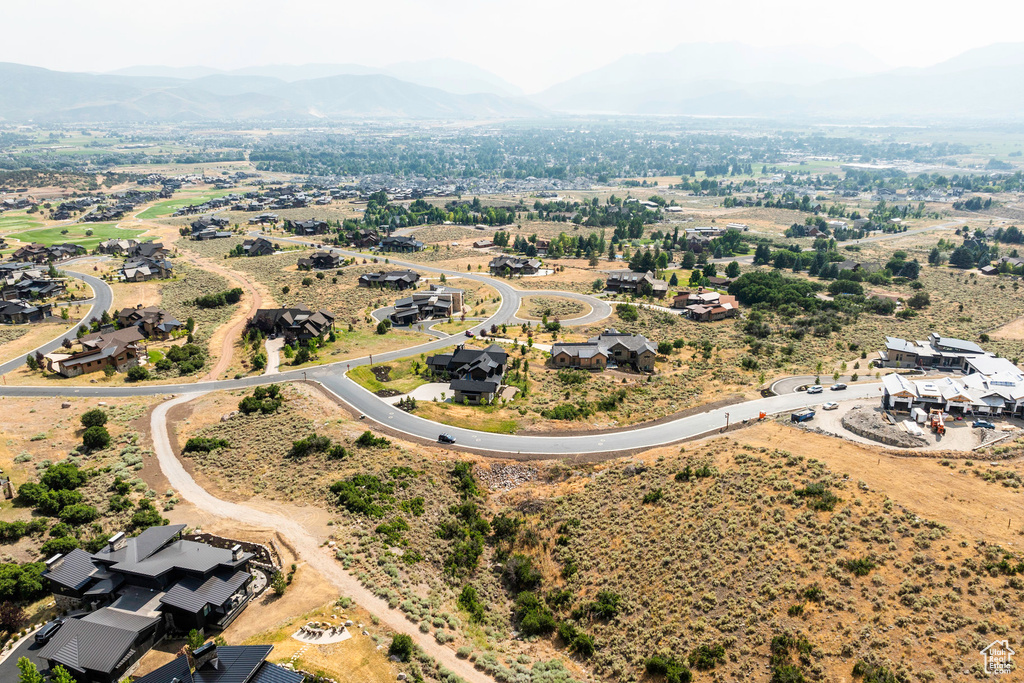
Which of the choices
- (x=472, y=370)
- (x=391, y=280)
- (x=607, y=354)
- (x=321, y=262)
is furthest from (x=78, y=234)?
(x=607, y=354)

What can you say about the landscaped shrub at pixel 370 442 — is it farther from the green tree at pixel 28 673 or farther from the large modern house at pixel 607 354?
the large modern house at pixel 607 354

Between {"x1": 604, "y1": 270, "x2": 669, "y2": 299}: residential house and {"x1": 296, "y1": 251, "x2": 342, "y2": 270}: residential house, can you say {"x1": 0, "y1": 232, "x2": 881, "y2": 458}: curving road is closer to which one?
{"x1": 604, "y1": 270, "x2": 669, "y2": 299}: residential house

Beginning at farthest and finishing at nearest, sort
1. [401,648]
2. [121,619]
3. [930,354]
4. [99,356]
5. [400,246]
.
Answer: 1. [400,246]
2. [930,354]
3. [99,356]
4. [121,619]
5. [401,648]

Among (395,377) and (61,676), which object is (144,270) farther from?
(61,676)

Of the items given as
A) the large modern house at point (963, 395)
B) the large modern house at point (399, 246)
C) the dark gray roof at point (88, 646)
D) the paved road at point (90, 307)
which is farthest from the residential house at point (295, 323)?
the large modern house at point (963, 395)

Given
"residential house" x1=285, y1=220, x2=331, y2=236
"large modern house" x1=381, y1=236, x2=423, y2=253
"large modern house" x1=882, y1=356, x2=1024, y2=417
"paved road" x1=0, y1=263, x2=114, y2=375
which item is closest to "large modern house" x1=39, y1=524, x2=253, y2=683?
"paved road" x1=0, y1=263, x2=114, y2=375
